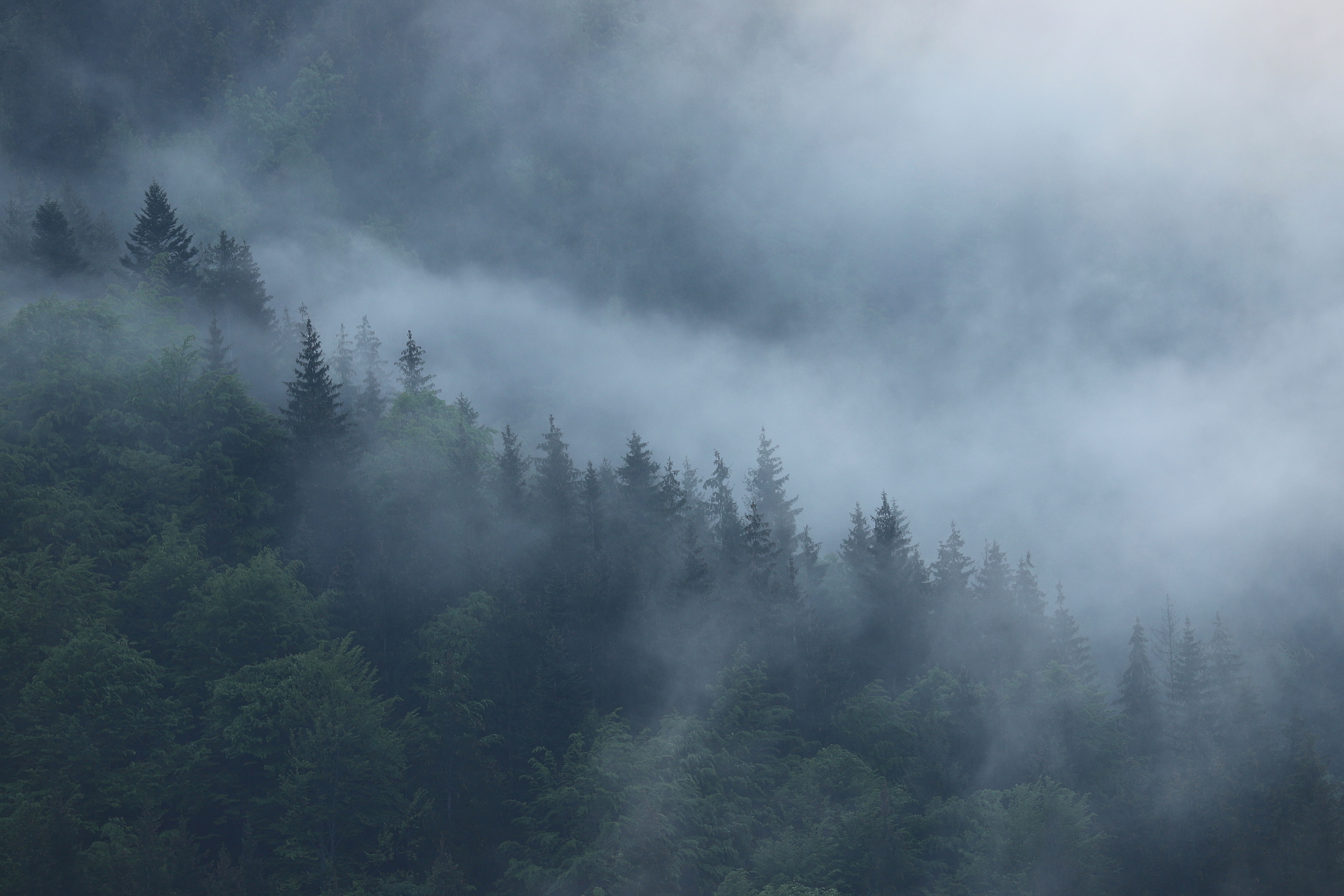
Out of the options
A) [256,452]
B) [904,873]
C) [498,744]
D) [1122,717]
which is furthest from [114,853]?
[1122,717]

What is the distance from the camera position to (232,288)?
3408 inches

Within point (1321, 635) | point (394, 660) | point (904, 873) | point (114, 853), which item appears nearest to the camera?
point (114, 853)

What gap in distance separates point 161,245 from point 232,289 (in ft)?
24.8

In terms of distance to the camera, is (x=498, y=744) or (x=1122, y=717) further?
(x=1122, y=717)

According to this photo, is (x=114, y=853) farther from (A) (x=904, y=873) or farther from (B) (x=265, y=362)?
(B) (x=265, y=362)

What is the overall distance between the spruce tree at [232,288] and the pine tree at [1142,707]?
2640 inches

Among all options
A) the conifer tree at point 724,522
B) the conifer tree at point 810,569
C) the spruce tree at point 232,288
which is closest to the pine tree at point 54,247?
the spruce tree at point 232,288

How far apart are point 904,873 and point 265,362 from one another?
65.3 meters

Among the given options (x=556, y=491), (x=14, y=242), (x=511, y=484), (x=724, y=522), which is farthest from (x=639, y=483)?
(x=14, y=242)

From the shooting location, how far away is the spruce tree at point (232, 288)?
280ft

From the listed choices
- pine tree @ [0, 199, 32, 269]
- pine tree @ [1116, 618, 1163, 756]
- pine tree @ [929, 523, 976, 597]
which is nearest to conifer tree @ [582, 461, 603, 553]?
pine tree @ [929, 523, 976, 597]

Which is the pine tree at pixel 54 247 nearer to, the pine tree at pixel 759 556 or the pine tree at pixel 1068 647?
Result: the pine tree at pixel 759 556

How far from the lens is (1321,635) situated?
7323 inches

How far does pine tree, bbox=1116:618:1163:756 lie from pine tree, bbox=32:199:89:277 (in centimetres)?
8673
